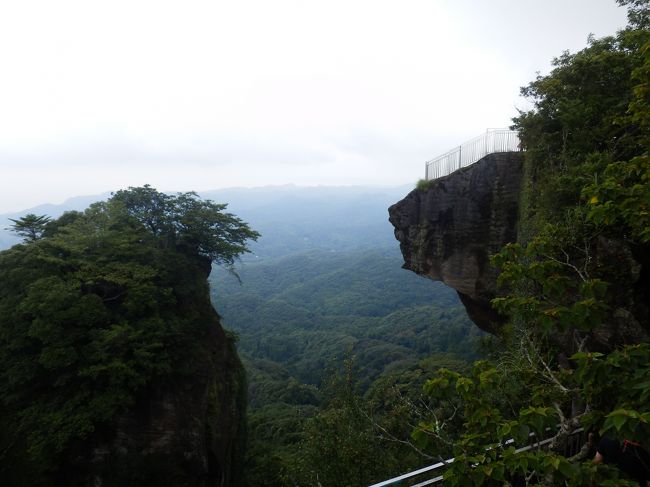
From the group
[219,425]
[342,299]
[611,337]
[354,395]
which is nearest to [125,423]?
[219,425]

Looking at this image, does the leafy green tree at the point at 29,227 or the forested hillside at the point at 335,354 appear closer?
the forested hillside at the point at 335,354

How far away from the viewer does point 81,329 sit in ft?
42.8

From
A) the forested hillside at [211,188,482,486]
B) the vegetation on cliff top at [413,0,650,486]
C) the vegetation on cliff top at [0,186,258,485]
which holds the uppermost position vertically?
the vegetation on cliff top at [413,0,650,486]

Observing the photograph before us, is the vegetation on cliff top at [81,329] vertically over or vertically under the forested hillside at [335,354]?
over

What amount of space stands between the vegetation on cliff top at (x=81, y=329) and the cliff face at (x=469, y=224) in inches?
425

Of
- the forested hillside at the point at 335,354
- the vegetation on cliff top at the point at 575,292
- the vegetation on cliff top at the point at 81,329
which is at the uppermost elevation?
the vegetation on cliff top at the point at 575,292

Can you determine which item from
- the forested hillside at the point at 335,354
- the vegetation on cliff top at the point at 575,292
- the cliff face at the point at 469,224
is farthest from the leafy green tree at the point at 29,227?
the vegetation on cliff top at the point at 575,292

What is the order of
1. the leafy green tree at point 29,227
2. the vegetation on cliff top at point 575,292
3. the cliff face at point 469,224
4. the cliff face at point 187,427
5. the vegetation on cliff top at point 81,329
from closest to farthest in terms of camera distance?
the vegetation on cliff top at point 575,292
the vegetation on cliff top at point 81,329
the cliff face at point 187,427
the cliff face at point 469,224
the leafy green tree at point 29,227

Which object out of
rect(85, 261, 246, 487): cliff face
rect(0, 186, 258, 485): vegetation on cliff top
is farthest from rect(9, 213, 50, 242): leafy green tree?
rect(85, 261, 246, 487): cliff face

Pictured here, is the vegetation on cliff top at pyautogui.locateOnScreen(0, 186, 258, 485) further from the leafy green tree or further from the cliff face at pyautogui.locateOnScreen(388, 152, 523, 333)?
the cliff face at pyautogui.locateOnScreen(388, 152, 523, 333)

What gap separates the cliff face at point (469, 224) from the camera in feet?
45.9

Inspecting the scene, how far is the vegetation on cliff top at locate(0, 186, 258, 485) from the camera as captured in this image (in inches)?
452

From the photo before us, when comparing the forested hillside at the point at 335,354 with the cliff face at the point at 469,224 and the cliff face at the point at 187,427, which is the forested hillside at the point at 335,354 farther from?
the cliff face at the point at 469,224

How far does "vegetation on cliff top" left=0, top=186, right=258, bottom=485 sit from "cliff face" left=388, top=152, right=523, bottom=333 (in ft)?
35.4
